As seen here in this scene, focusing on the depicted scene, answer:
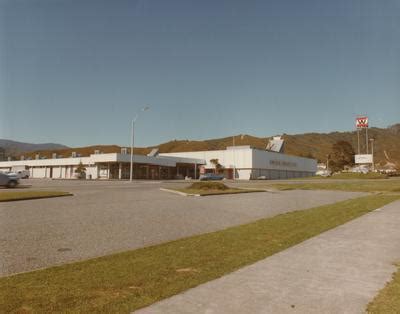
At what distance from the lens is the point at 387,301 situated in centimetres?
463

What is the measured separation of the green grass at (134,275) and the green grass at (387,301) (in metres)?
2.38

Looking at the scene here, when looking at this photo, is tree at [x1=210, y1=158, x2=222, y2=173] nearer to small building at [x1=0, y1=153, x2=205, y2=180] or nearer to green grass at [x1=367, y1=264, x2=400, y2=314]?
small building at [x1=0, y1=153, x2=205, y2=180]

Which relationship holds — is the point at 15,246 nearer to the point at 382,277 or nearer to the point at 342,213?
the point at 382,277

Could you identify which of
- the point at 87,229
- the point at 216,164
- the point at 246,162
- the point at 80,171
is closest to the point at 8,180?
the point at 87,229

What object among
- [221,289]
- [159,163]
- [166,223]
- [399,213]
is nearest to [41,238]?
[166,223]

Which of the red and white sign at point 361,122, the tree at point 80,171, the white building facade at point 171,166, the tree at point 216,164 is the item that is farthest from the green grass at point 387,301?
the red and white sign at point 361,122

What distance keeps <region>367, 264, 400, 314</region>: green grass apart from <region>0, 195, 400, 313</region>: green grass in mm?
2383

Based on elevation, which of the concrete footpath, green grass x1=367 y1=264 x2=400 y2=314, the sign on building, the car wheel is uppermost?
the sign on building

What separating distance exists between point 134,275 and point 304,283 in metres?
2.74

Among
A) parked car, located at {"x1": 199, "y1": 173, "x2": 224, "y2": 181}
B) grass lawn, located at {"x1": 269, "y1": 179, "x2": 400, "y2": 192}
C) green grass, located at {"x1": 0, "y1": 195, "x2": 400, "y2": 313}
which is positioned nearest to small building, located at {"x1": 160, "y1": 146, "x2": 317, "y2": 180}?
parked car, located at {"x1": 199, "y1": 173, "x2": 224, "y2": 181}

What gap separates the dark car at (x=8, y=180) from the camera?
31.3 m

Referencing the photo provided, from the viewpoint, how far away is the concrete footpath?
4.44 meters

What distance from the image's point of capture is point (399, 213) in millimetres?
15039

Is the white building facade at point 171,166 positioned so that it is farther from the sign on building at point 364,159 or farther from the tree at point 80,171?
the sign on building at point 364,159
